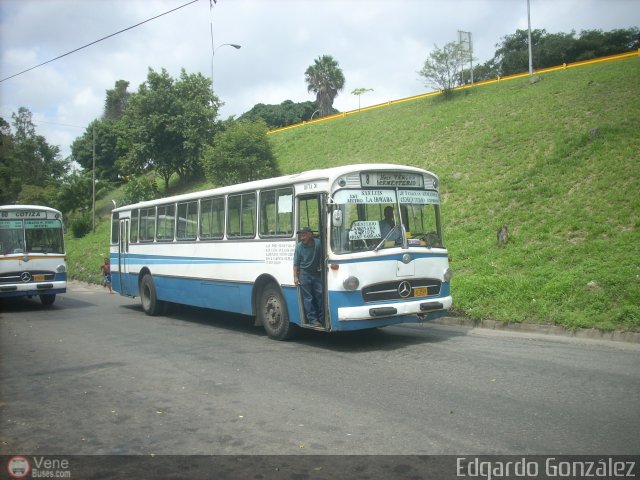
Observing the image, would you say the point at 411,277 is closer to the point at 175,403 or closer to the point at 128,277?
the point at 175,403

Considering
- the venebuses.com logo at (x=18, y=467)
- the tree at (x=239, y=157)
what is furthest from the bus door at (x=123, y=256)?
the tree at (x=239, y=157)

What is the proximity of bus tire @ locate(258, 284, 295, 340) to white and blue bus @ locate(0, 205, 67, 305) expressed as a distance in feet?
32.2

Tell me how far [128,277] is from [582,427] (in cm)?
1433

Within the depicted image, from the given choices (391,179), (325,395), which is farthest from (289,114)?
(325,395)

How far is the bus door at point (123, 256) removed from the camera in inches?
675

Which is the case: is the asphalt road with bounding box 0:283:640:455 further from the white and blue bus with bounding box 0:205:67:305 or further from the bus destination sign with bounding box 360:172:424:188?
the white and blue bus with bounding box 0:205:67:305

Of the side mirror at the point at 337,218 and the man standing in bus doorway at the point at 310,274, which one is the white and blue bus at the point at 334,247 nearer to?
the side mirror at the point at 337,218

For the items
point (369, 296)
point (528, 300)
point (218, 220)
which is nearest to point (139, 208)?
point (218, 220)

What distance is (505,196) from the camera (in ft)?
64.8

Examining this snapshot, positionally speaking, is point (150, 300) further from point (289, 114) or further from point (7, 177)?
point (289, 114)

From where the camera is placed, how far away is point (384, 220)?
952 cm

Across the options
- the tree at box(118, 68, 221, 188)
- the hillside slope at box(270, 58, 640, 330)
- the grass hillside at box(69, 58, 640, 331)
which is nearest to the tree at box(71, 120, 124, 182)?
the tree at box(118, 68, 221, 188)

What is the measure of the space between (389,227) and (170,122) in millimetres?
35596

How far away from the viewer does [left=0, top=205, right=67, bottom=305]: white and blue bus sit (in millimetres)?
16938
